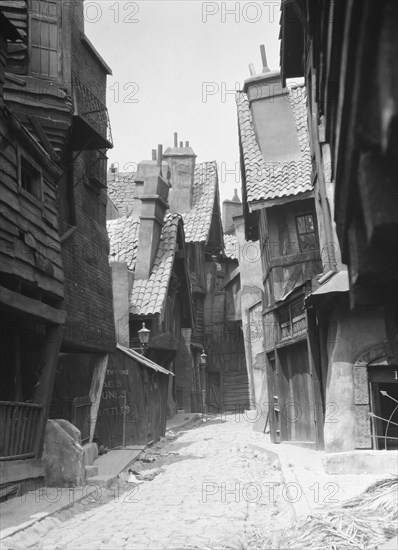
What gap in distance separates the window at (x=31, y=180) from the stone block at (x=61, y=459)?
12.6 ft

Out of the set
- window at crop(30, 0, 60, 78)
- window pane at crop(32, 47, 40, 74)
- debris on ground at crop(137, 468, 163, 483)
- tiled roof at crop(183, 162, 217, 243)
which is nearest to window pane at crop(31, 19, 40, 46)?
window at crop(30, 0, 60, 78)

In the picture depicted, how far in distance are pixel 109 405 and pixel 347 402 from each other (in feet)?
22.8

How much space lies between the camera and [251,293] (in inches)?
1217

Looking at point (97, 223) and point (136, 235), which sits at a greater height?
point (136, 235)

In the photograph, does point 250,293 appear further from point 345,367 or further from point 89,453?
point 89,453

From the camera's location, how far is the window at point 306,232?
55.1ft

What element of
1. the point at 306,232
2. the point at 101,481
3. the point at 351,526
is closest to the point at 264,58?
the point at 306,232

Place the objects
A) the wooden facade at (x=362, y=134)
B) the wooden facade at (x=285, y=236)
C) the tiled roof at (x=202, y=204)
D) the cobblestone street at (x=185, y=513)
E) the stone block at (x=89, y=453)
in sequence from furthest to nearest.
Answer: the tiled roof at (x=202, y=204)
the wooden facade at (x=285, y=236)
the stone block at (x=89, y=453)
the cobblestone street at (x=185, y=513)
the wooden facade at (x=362, y=134)

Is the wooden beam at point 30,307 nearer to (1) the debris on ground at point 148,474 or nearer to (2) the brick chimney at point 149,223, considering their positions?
(1) the debris on ground at point 148,474

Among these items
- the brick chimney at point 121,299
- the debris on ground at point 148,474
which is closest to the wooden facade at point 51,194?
the debris on ground at point 148,474

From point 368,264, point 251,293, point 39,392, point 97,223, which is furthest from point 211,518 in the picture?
point 251,293

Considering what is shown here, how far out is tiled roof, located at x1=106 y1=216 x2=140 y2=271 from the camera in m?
25.0

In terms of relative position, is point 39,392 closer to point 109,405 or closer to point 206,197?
point 109,405

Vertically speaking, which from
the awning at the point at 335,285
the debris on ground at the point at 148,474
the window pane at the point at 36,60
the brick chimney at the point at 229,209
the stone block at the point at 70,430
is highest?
the brick chimney at the point at 229,209
